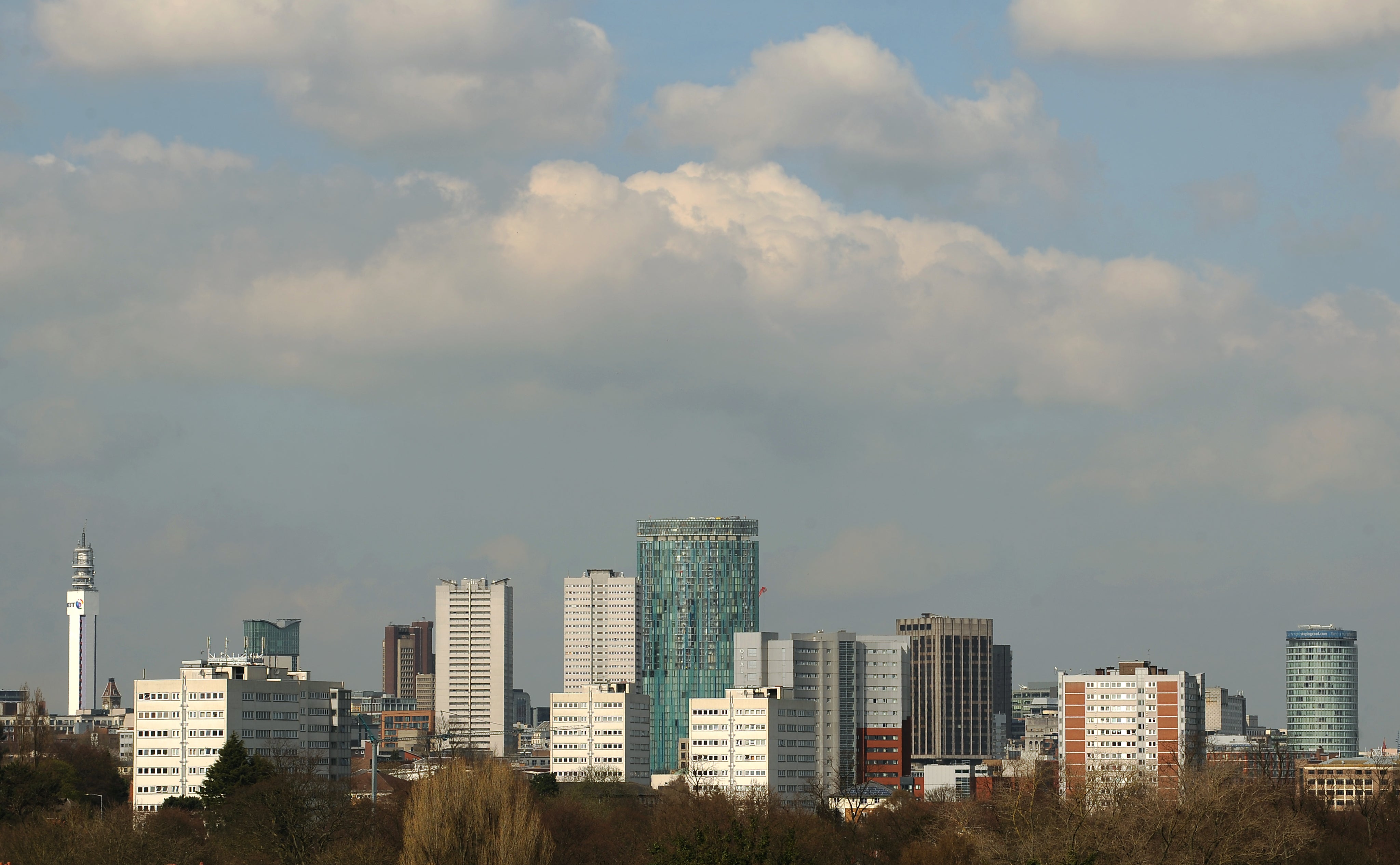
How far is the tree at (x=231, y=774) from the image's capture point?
371ft

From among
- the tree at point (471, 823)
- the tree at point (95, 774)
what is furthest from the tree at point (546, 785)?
the tree at point (471, 823)

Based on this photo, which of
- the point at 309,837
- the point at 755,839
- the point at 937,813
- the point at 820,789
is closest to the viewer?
the point at 755,839

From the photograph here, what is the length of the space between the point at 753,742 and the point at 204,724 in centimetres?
4815

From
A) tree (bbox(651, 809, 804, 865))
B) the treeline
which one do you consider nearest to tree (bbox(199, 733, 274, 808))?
the treeline

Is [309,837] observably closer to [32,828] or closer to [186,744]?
[32,828]

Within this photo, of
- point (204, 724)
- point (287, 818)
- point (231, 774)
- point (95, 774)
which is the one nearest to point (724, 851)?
point (287, 818)

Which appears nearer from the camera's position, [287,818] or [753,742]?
[287,818]

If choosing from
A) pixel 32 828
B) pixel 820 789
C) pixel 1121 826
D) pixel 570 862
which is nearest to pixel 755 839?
pixel 1121 826

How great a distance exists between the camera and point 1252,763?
176 m

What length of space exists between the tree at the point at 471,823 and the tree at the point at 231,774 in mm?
37687

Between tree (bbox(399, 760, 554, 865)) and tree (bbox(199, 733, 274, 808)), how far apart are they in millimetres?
37687

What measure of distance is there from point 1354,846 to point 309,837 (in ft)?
165

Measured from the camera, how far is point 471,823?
246ft

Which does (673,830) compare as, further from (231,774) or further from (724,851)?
(724,851)
